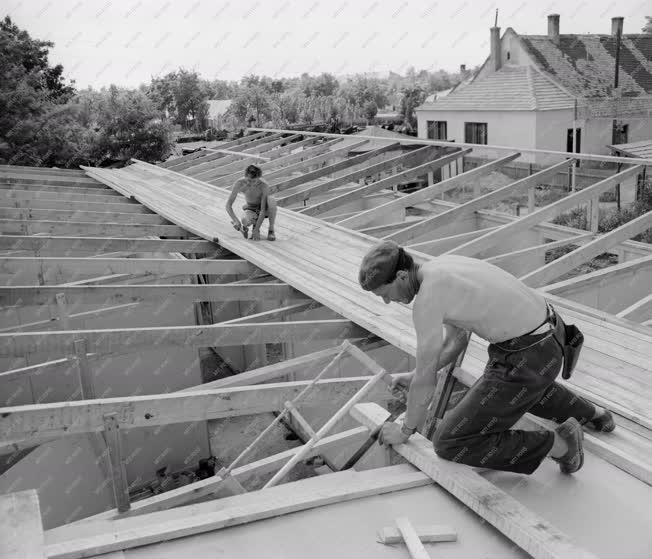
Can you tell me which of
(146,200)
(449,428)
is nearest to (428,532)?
(449,428)

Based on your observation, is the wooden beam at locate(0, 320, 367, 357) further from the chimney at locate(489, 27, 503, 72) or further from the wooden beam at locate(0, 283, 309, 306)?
the chimney at locate(489, 27, 503, 72)

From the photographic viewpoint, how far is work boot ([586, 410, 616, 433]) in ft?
11.6

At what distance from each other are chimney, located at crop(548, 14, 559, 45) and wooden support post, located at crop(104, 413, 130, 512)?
107 feet

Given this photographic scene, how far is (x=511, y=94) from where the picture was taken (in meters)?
27.1

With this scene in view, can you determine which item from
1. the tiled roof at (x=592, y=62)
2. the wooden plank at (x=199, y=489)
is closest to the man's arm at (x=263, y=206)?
the wooden plank at (x=199, y=489)

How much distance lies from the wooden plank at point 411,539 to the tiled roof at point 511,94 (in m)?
25.1

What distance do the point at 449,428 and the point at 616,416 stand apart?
1.41 meters

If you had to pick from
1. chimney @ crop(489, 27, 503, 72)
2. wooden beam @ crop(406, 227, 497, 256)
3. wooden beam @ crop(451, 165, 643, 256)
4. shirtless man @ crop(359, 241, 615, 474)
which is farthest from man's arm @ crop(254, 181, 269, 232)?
chimney @ crop(489, 27, 503, 72)

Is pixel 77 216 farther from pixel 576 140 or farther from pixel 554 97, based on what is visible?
pixel 576 140

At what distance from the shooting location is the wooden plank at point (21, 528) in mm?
2371

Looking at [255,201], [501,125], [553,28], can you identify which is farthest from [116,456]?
[553,28]

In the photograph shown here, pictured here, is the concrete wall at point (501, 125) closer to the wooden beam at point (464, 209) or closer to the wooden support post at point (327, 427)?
the wooden beam at point (464, 209)

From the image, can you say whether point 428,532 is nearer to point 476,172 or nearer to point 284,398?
point 284,398

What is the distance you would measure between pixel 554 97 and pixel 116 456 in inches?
1060
